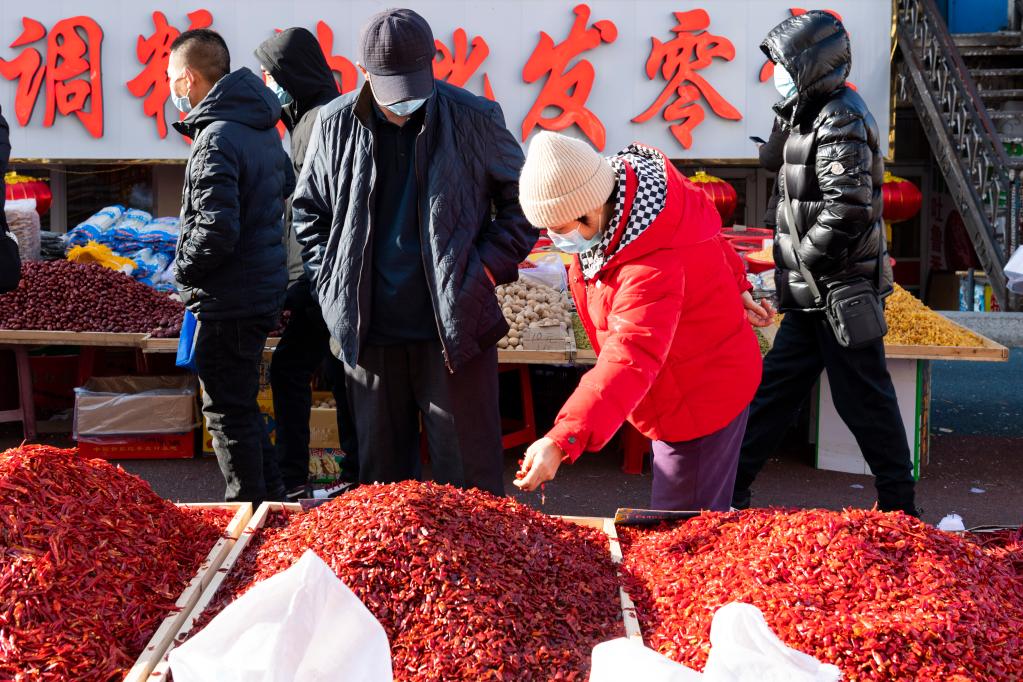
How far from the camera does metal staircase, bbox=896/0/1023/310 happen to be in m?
9.45

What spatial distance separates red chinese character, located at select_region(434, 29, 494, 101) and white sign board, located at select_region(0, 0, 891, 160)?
0.5 inches

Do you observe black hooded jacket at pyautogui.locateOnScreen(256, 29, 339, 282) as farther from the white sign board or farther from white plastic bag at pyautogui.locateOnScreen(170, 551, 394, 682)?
the white sign board

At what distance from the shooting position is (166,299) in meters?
6.41

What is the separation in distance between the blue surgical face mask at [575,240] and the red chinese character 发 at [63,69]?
26.1ft

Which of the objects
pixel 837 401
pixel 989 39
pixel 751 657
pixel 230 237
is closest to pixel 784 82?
pixel 837 401

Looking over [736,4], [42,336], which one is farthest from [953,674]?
[736,4]

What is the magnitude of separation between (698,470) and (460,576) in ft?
3.23

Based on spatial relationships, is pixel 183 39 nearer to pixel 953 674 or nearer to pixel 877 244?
pixel 877 244

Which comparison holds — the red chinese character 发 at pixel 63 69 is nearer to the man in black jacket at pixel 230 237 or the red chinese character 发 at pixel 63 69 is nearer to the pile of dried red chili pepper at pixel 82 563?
the man in black jacket at pixel 230 237

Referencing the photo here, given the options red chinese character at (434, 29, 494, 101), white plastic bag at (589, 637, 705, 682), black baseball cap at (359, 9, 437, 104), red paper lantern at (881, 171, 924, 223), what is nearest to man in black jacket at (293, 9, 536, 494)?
black baseball cap at (359, 9, 437, 104)

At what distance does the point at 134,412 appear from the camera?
5.96m

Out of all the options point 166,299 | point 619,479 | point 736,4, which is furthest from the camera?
point 736,4

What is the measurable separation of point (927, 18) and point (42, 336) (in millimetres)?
8376

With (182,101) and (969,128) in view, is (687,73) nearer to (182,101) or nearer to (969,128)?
(969,128)
